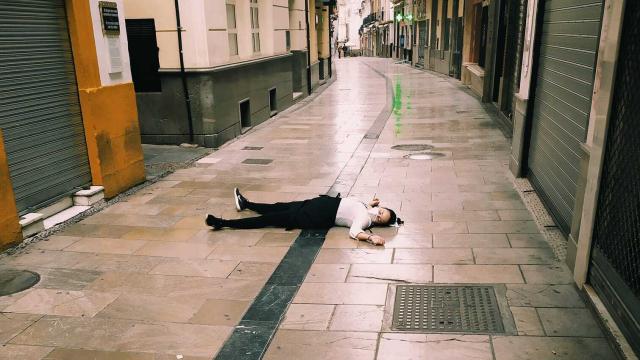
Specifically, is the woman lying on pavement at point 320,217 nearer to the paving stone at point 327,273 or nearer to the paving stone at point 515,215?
the paving stone at point 327,273

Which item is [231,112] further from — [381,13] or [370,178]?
[381,13]

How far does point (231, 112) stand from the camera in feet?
38.2

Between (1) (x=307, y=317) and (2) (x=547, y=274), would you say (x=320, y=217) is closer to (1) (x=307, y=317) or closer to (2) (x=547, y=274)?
(1) (x=307, y=317)

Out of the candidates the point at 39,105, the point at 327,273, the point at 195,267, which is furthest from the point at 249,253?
the point at 39,105

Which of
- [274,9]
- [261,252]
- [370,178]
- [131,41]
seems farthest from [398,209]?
[274,9]

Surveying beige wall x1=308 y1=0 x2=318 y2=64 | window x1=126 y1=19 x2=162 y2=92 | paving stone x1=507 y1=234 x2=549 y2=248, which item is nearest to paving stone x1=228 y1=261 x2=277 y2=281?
paving stone x1=507 y1=234 x2=549 y2=248

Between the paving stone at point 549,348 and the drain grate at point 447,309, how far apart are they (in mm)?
187

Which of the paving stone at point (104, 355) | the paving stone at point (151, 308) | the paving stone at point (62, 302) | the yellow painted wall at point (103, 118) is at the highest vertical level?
the yellow painted wall at point (103, 118)

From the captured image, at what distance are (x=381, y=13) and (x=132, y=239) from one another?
6256 centimetres

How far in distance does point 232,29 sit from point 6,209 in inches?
315

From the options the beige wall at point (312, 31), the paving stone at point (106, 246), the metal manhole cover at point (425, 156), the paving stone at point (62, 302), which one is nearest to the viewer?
the paving stone at point (62, 302)

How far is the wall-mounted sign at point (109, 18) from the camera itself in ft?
23.4

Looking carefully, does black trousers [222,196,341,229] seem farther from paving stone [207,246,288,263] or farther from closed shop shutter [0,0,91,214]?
closed shop shutter [0,0,91,214]

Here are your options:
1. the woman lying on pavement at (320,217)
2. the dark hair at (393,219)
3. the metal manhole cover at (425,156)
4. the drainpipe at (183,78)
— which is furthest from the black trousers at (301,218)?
the drainpipe at (183,78)
